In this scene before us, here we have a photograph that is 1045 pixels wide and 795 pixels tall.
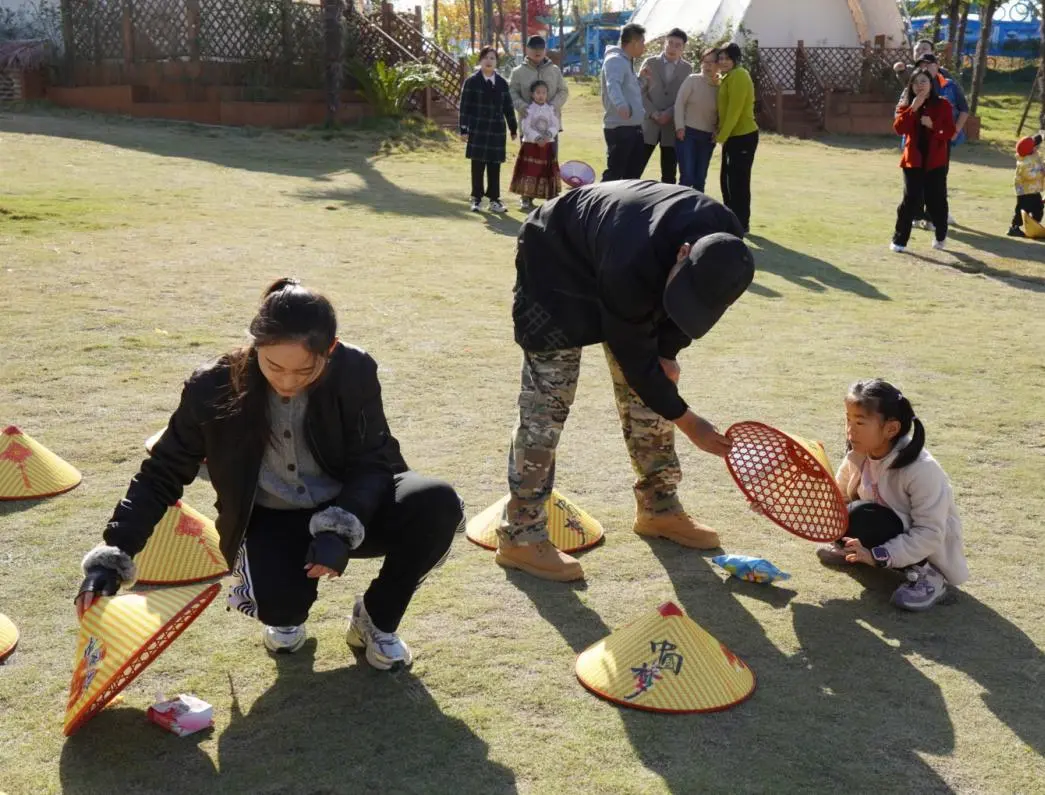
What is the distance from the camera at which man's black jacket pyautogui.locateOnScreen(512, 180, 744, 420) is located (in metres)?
3.40

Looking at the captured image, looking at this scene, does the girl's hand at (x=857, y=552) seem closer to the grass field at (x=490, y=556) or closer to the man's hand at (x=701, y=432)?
the grass field at (x=490, y=556)

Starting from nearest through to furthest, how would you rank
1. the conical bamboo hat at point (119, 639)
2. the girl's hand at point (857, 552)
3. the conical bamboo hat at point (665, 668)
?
the conical bamboo hat at point (119, 639) < the conical bamboo hat at point (665, 668) < the girl's hand at point (857, 552)

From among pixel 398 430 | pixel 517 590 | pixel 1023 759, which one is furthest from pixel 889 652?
pixel 398 430

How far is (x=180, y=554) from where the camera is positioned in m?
4.07

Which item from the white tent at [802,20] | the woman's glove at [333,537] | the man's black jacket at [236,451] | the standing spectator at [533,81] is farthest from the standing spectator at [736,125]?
the white tent at [802,20]

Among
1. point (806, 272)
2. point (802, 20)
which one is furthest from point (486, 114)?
point (802, 20)

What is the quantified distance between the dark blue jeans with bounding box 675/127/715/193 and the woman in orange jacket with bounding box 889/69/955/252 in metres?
1.82

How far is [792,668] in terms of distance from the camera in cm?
353

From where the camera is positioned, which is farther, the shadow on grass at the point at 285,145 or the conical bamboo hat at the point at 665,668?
the shadow on grass at the point at 285,145

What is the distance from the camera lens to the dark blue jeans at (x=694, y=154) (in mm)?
11633

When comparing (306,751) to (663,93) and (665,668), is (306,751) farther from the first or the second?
(663,93)

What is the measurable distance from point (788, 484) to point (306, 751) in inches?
80.1

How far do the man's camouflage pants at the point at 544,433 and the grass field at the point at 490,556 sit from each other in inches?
9.0

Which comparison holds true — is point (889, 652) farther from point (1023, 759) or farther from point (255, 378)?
point (255, 378)
